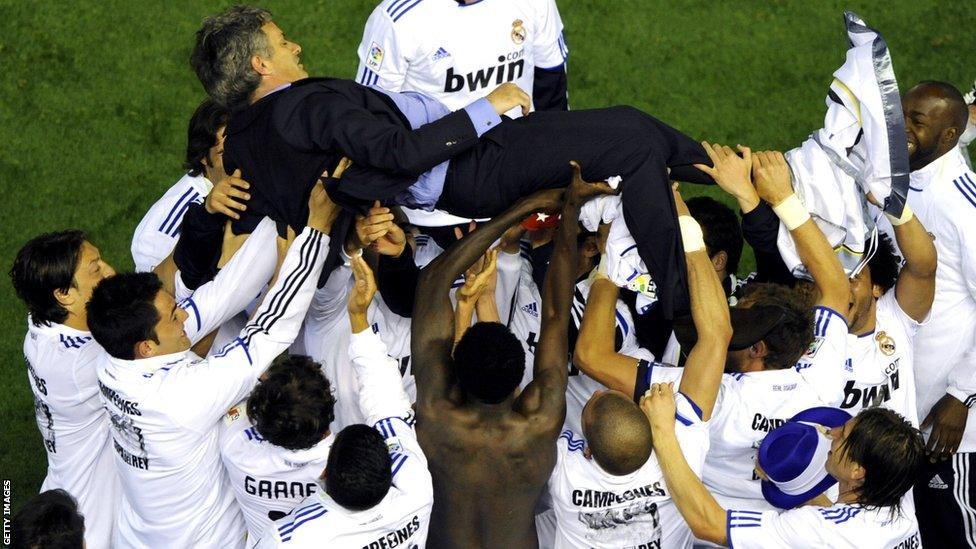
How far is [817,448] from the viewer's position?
4.55 m

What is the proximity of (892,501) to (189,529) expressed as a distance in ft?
8.26

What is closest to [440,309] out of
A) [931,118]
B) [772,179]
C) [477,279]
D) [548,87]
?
[477,279]

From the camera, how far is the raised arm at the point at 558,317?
4438mm

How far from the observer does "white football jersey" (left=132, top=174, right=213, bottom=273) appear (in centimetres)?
570

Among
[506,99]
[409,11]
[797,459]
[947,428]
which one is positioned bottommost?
[947,428]

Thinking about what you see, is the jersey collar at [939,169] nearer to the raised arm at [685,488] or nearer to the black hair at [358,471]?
the raised arm at [685,488]

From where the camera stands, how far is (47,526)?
4441 mm

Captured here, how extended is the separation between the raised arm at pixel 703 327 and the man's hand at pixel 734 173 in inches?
8.6

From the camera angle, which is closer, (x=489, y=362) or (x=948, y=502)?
(x=489, y=362)

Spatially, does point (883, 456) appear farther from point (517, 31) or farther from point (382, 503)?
point (517, 31)

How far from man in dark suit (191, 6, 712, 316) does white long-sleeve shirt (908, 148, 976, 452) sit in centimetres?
132

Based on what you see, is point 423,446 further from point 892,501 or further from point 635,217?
point 892,501

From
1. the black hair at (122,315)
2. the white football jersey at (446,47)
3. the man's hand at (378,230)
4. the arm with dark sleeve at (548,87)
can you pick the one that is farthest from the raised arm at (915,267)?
the black hair at (122,315)

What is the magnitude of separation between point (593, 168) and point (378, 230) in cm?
80
